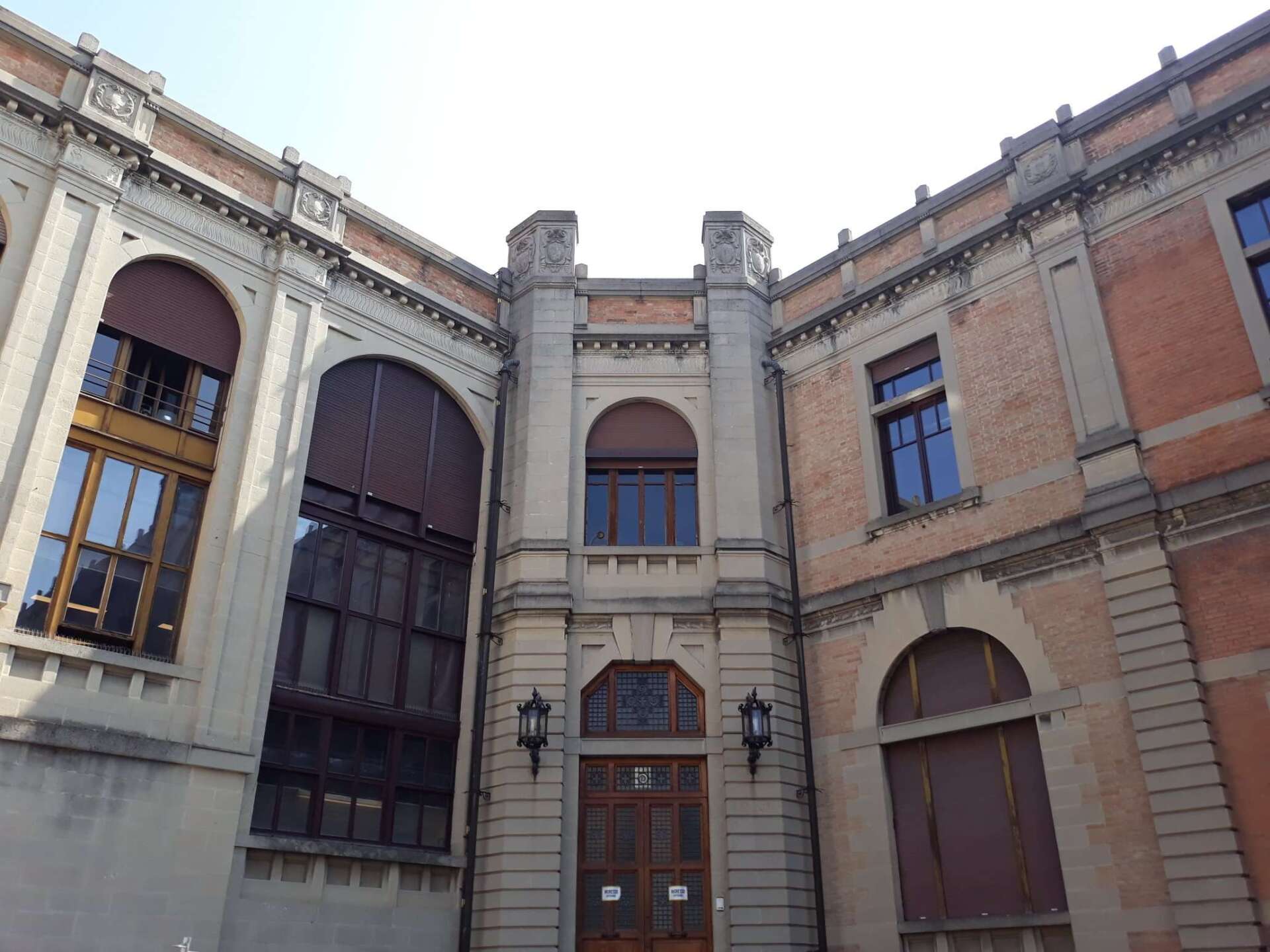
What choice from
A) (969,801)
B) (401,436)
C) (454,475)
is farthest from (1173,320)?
(401,436)

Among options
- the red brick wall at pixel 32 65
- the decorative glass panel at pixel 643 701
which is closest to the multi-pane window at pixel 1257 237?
the decorative glass panel at pixel 643 701

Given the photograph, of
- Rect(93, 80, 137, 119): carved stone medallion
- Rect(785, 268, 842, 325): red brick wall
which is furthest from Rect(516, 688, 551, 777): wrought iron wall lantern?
Rect(93, 80, 137, 119): carved stone medallion

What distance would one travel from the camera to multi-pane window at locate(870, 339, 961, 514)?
18.5 metres

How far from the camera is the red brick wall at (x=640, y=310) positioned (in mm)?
21734

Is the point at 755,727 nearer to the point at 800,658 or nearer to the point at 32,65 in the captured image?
the point at 800,658

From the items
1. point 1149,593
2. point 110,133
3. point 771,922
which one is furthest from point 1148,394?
point 110,133

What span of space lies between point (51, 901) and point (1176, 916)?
14043mm

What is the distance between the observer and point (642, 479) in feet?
67.5

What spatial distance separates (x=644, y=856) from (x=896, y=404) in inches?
357

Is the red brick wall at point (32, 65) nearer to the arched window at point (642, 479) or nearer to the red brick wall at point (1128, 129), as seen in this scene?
the arched window at point (642, 479)

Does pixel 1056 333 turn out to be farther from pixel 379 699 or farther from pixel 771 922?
pixel 379 699

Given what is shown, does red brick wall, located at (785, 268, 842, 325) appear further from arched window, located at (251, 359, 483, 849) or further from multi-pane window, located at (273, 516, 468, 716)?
multi-pane window, located at (273, 516, 468, 716)

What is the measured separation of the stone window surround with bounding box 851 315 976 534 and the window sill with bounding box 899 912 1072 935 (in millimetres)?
6361

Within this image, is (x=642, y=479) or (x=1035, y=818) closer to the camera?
(x=1035, y=818)
